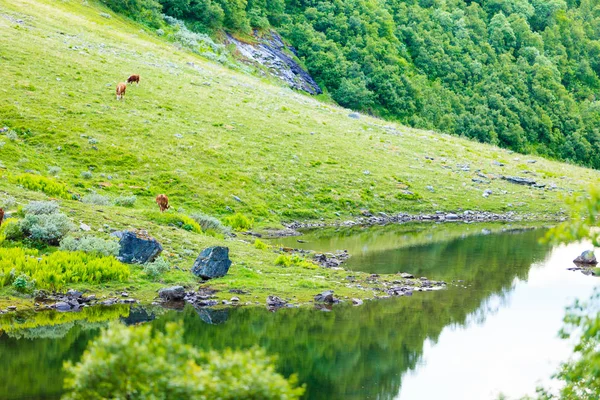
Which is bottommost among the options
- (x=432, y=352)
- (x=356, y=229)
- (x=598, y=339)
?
(x=356, y=229)

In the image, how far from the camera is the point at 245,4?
355 ft

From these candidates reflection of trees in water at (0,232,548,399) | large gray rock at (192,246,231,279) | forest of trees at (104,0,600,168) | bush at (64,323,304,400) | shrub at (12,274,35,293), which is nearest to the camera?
bush at (64,323,304,400)

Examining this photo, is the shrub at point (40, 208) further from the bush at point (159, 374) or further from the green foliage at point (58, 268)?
the bush at point (159, 374)

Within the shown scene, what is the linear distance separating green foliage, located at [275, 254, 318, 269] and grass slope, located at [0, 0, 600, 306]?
1.40 ft

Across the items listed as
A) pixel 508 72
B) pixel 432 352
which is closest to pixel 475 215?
pixel 432 352

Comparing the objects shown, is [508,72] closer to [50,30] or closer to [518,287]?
[50,30]

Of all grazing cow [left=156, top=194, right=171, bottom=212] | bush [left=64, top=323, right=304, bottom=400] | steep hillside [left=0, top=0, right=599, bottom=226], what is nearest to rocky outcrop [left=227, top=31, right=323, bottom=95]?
steep hillside [left=0, top=0, right=599, bottom=226]

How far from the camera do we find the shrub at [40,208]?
25688mm

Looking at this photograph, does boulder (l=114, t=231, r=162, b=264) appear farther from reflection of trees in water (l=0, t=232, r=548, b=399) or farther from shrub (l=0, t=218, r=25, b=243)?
reflection of trees in water (l=0, t=232, r=548, b=399)

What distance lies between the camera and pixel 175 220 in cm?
3138

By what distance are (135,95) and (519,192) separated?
99.8ft

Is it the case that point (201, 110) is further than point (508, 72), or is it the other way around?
point (508, 72)

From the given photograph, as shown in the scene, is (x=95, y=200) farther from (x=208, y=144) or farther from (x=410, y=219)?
(x=410, y=219)

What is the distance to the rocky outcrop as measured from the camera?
3979 inches
